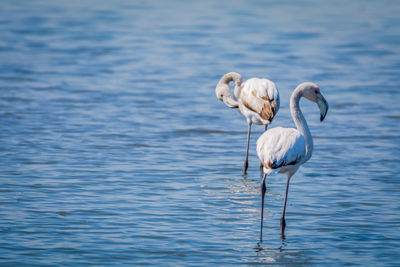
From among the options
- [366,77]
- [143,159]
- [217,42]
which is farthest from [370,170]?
[217,42]

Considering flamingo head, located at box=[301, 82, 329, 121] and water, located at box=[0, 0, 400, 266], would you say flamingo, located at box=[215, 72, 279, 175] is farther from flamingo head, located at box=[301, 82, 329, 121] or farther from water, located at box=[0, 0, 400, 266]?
flamingo head, located at box=[301, 82, 329, 121]

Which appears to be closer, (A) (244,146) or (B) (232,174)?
(B) (232,174)

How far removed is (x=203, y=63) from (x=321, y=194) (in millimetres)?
9431

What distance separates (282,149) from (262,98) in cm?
270

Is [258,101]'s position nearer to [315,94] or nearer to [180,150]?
[180,150]

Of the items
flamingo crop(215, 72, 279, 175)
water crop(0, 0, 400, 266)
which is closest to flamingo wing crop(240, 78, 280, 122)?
flamingo crop(215, 72, 279, 175)

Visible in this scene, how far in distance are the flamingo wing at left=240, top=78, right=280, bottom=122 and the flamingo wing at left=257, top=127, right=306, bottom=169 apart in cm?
236

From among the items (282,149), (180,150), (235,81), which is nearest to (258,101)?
(235,81)

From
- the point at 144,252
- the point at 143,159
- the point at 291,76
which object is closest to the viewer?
the point at 144,252

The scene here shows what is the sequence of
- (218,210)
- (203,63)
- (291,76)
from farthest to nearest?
(203,63), (291,76), (218,210)

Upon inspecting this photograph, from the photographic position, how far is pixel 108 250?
6293 millimetres

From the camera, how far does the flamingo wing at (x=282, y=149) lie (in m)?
6.61

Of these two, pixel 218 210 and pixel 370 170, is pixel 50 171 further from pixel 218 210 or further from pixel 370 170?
pixel 370 170

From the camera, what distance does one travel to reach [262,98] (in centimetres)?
927
